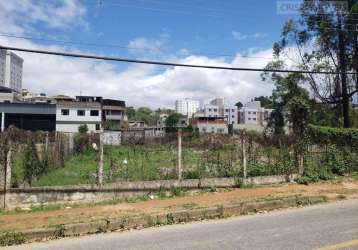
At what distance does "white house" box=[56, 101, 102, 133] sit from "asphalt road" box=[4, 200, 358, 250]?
214 feet

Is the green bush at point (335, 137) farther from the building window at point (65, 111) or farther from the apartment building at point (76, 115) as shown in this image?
the building window at point (65, 111)

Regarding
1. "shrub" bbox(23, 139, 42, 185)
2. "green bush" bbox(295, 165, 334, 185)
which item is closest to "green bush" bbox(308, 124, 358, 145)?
"green bush" bbox(295, 165, 334, 185)

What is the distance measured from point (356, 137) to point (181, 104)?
460 ft

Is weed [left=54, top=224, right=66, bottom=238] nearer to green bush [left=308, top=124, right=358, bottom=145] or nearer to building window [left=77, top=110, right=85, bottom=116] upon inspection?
green bush [left=308, top=124, right=358, bottom=145]

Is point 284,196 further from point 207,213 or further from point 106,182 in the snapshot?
point 106,182

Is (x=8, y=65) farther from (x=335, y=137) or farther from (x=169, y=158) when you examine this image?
(x=335, y=137)

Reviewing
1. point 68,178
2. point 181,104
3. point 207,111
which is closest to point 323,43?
point 68,178

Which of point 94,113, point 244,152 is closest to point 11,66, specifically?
point 244,152

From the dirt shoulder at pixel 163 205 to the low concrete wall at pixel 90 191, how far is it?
44 cm

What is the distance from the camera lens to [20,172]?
34.9ft

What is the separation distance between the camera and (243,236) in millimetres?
6387

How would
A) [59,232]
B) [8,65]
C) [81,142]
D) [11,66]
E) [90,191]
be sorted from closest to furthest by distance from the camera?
[59,232], [90,191], [81,142], [8,65], [11,66]

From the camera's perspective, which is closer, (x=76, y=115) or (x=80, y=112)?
(x=76, y=115)

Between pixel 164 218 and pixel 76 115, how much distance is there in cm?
6732
